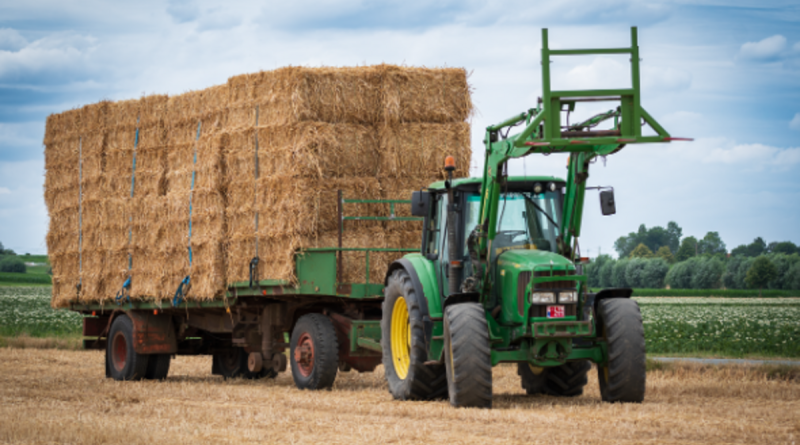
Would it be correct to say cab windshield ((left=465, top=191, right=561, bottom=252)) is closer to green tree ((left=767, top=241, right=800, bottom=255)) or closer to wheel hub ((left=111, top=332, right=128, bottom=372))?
wheel hub ((left=111, top=332, right=128, bottom=372))

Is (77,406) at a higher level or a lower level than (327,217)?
lower

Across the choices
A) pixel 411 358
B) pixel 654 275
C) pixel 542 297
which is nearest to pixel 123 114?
pixel 411 358

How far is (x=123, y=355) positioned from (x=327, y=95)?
6.62 meters

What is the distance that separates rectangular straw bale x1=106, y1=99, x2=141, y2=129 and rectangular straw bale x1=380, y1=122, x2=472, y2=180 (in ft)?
17.8

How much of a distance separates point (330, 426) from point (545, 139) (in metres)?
3.44

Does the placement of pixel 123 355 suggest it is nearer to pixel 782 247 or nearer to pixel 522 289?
pixel 522 289

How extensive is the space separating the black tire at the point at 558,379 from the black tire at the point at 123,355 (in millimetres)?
7196

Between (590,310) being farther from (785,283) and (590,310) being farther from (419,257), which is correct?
(785,283)

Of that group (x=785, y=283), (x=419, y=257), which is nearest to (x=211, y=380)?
(x=419, y=257)

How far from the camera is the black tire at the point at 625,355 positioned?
414 inches

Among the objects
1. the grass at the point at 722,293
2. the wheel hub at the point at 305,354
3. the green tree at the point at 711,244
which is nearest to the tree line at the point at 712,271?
the grass at the point at 722,293

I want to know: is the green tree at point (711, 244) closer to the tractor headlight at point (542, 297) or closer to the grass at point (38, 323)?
the grass at point (38, 323)

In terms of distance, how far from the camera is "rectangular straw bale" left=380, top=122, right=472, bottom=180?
13.6 meters

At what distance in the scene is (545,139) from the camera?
9.67 meters
